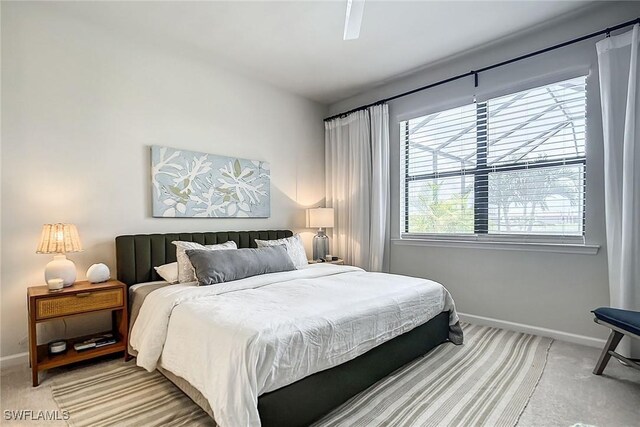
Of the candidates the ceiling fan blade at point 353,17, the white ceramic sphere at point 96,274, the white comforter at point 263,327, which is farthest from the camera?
the white ceramic sphere at point 96,274

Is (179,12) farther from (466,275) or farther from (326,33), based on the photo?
(466,275)

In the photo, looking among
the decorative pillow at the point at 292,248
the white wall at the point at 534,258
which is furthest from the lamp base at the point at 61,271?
the white wall at the point at 534,258

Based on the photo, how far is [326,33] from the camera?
3.08 meters

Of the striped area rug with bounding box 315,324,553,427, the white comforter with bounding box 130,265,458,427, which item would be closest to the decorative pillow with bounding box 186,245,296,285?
the white comforter with bounding box 130,265,458,427

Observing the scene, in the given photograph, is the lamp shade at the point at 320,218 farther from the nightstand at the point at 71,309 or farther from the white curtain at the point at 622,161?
the white curtain at the point at 622,161

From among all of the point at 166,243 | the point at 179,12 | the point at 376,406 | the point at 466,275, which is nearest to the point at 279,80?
the point at 179,12

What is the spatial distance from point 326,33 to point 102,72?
2.08 m

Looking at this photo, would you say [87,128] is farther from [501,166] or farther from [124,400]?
[501,166]

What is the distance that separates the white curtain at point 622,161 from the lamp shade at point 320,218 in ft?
9.19

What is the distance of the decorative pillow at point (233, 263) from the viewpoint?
8.73 feet

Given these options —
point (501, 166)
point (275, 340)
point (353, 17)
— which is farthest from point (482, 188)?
point (275, 340)

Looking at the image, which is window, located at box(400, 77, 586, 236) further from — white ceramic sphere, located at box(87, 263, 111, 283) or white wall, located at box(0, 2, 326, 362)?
white ceramic sphere, located at box(87, 263, 111, 283)

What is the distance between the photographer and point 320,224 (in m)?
4.34

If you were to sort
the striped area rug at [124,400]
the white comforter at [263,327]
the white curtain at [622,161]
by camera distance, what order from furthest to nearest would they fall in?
the white curtain at [622,161] < the striped area rug at [124,400] < the white comforter at [263,327]
